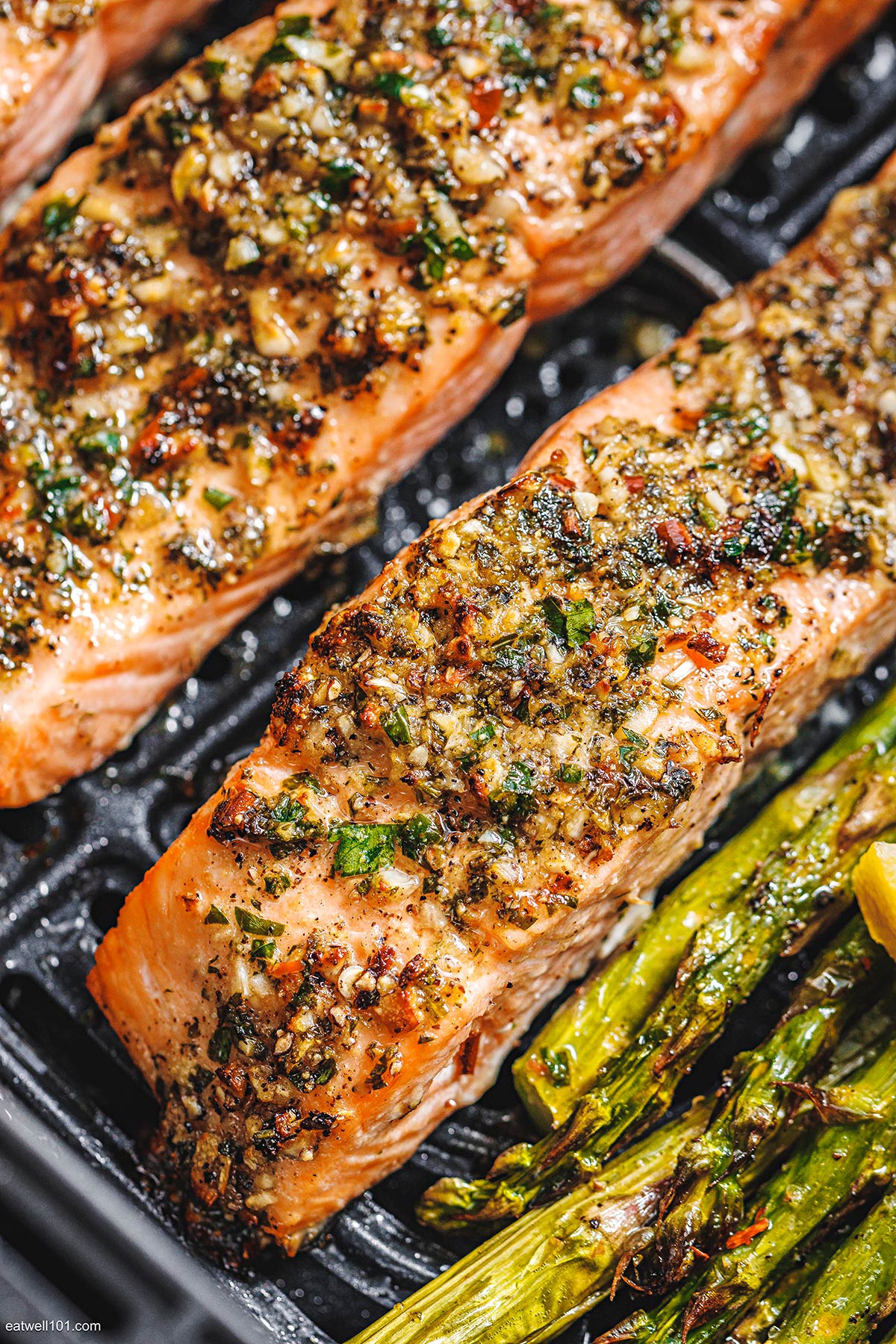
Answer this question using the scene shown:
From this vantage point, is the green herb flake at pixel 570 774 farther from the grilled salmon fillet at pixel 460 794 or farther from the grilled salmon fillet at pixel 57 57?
the grilled salmon fillet at pixel 57 57

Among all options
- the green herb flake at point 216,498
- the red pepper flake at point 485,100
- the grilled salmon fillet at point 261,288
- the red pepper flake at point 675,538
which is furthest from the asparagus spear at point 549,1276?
the red pepper flake at point 485,100

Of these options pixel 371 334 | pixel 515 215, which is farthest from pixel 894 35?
pixel 371 334

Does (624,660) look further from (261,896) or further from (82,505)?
(82,505)

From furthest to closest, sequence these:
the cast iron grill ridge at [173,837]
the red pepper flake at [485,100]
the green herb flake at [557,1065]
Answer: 1. the red pepper flake at [485,100]
2. the green herb flake at [557,1065]
3. the cast iron grill ridge at [173,837]

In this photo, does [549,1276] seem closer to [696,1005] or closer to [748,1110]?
[748,1110]

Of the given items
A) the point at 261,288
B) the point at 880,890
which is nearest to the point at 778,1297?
the point at 880,890

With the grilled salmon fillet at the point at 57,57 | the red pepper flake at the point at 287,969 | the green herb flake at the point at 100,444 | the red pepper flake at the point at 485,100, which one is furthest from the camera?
the grilled salmon fillet at the point at 57,57
